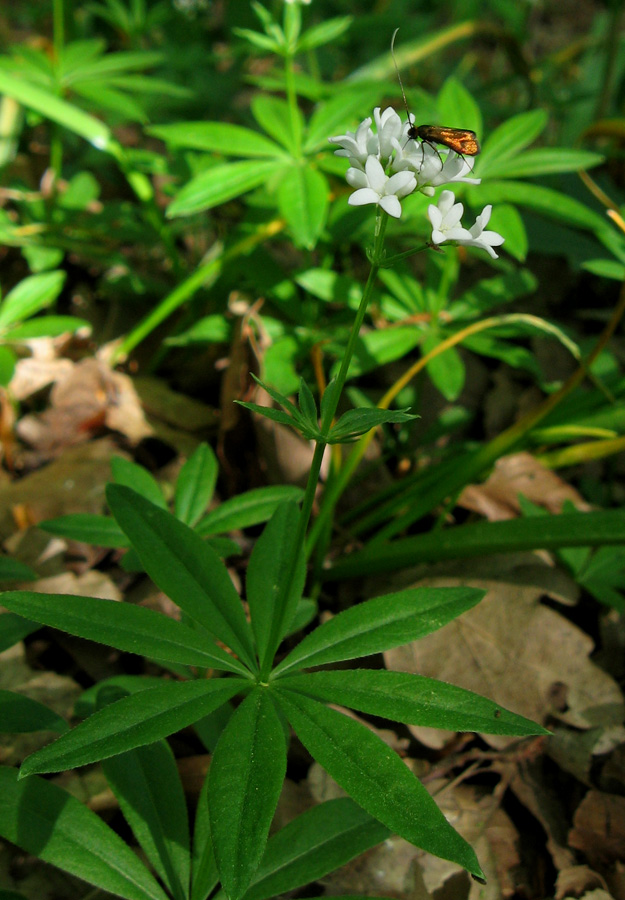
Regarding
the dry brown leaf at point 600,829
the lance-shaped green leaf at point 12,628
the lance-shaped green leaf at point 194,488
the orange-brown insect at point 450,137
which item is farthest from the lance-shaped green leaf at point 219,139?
the dry brown leaf at point 600,829

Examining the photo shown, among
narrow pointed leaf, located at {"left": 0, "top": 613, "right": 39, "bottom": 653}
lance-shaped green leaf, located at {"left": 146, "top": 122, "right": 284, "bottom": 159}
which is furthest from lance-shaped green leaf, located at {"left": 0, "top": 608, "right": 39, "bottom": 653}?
lance-shaped green leaf, located at {"left": 146, "top": 122, "right": 284, "bottom": 159}

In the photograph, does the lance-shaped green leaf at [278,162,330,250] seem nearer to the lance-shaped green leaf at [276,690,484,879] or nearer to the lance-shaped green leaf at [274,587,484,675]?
the lance-shaped green leaf at [274,587,484,675]

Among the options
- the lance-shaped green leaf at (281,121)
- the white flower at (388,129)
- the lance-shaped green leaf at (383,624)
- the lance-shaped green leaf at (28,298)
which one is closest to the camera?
the white flower at (388,129)

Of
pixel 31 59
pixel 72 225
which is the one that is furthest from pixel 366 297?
pixel 31 59

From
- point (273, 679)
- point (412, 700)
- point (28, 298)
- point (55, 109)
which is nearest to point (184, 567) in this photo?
point (273, 679)

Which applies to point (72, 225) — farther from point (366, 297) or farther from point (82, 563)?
point (366, 297)

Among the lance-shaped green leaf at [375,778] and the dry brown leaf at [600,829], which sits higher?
the lance-shaped green leaf at [375,778]

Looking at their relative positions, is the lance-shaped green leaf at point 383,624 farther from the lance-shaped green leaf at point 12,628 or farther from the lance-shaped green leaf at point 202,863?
the lance-shaped green leaf at point 12,628
